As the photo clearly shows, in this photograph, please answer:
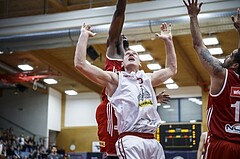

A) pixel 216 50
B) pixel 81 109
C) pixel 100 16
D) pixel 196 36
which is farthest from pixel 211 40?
pixel 81 109

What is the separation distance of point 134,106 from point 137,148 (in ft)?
1.32

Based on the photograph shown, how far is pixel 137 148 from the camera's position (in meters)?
3.87

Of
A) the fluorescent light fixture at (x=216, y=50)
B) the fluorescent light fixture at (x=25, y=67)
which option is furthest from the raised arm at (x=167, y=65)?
the fluorescent light fixture at (x=25, y=67)

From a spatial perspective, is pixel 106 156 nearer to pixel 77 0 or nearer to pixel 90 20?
pixel 90 20

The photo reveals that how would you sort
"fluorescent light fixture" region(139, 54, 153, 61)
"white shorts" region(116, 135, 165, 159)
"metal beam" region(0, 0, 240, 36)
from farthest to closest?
"fluorescent light fixture" region(139, 54, 153, 61) → "metal beam" region(0, 0, 240, 36) → "white shorts" region(116, 135, 165, 159)

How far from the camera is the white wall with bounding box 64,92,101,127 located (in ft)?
83.4

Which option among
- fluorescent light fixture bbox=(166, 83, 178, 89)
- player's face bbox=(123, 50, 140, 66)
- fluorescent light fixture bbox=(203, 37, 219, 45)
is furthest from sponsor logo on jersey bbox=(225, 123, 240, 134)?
fluorescent light fixture bbox=(166, 83, 178, 89)

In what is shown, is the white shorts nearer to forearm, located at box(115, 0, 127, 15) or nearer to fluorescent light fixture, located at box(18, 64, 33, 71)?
forearm, located at box(115, 0, 127, 15)

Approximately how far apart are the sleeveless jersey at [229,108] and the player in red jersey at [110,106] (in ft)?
3.54

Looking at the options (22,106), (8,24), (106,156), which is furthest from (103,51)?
(106,156)

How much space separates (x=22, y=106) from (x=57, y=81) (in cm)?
376

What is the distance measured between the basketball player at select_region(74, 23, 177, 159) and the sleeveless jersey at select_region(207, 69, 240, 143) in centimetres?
59

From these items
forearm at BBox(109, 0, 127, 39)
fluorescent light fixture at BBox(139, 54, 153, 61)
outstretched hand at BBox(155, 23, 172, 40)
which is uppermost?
fluorescent light fixture at BBox(139, 54, 153, 61)

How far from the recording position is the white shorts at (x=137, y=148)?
3865mm
